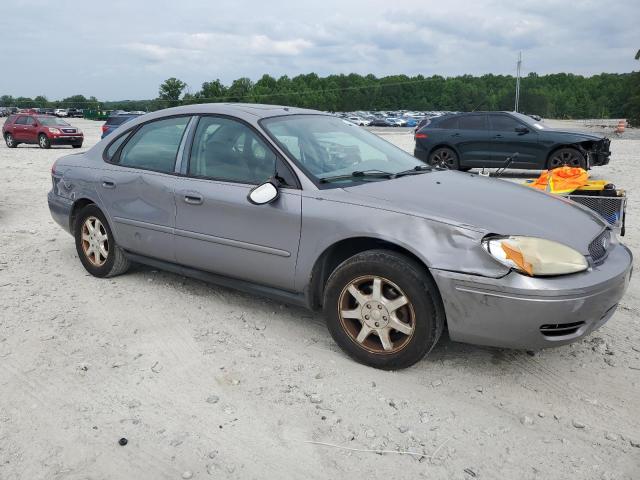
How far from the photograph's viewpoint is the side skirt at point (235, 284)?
3834 millimetres

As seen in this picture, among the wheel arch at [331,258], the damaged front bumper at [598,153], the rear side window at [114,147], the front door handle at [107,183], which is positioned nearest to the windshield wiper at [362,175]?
the wheel arch at [331,258]

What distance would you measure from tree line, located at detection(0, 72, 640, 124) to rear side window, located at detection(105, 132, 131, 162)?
94.3m

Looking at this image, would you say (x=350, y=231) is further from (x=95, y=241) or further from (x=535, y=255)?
(x=95, y=241)

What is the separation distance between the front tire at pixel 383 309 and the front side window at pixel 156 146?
1829 millimetres

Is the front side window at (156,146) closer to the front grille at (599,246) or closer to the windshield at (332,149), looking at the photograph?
the windshield at (332,149)

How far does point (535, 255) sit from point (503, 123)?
37.9ft

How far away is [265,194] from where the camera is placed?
146 inches

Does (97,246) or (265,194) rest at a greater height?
(265,194)

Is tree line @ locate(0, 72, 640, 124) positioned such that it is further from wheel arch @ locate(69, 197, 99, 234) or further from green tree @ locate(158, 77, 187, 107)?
wheel arch @ locate(69, 197, 99, 234)

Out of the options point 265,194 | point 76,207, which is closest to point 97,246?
point 76,207

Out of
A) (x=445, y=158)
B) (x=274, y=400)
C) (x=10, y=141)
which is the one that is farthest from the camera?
(x=10, y=141)

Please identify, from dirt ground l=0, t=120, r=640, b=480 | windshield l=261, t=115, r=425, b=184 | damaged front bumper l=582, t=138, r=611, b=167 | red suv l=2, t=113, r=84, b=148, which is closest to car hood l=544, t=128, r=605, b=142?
damaged front bumper l=582, t=138, r=611, b=167

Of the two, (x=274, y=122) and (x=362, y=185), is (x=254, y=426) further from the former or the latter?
(x=274, y=122)

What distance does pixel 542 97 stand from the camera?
4299 inches
